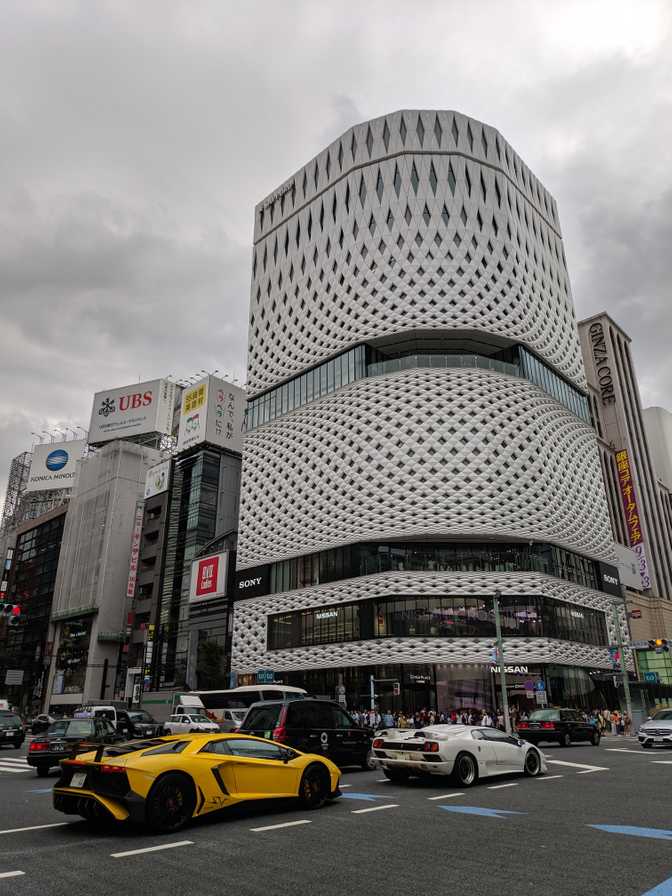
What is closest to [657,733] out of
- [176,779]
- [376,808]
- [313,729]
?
[313,729]

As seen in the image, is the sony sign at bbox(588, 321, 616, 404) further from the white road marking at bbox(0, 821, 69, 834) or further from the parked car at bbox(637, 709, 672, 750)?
the white road marking at bbox(0, 821, 69, 834)

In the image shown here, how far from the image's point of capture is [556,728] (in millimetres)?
25984

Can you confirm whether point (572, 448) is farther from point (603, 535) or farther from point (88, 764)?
point (88, 764)

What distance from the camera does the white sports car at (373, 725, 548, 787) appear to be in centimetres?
1329

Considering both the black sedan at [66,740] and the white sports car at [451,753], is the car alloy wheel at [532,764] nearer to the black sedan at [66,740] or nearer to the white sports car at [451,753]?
the white sports car at [451,753]

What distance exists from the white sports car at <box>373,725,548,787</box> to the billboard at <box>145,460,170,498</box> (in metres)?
72.7

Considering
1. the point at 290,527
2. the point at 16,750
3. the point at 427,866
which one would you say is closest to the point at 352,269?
the point at 290,527

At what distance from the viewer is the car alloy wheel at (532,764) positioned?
15.4 metres

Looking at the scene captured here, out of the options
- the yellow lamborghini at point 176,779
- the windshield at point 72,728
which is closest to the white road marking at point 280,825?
the yellow lamborghini at point 176,779

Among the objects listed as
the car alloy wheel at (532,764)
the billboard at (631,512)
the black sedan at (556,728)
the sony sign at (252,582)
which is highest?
the billboard at (631,512)

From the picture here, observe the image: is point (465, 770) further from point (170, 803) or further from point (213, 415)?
point (213, 415)

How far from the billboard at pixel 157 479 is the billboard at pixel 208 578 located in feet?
50.2

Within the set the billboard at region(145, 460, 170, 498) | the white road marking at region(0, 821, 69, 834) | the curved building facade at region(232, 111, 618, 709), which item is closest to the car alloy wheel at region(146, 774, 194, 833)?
the white road marking at region(0, 821, 69, 834)

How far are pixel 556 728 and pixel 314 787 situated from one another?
733 inches
